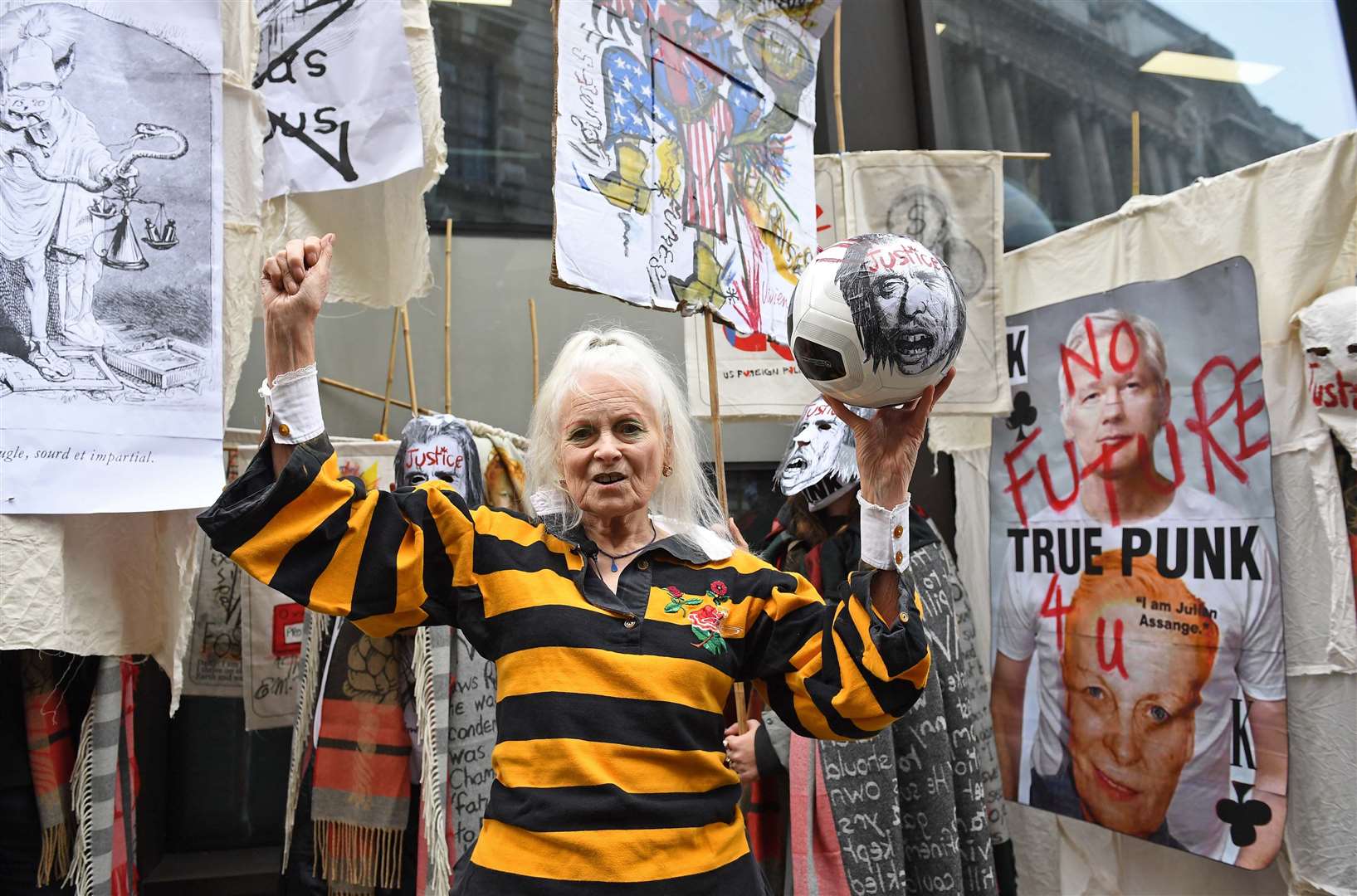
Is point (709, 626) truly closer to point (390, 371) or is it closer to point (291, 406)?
point (291, 406)

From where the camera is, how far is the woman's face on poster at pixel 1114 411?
3.03 meters

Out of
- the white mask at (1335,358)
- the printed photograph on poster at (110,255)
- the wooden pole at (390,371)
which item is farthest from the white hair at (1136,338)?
the printed photograph on poster at (110,255)

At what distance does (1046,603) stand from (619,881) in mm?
2369

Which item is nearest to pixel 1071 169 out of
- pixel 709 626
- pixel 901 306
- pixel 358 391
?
pixel 358 391

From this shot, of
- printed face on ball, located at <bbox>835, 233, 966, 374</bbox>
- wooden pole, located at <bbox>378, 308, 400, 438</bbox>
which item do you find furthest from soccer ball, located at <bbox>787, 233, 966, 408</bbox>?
wooden pole, located at <bbox>378, 308, 400, 438</bbox>

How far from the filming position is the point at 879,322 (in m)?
1.37

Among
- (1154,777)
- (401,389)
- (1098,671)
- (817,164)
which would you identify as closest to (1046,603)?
(1098,671)

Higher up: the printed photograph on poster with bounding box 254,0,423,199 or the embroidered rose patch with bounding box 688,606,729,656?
the printed photograph on poster with bounding box 254,0,423,199

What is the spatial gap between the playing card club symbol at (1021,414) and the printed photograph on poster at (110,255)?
2.57 m

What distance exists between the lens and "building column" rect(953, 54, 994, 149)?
172 inches

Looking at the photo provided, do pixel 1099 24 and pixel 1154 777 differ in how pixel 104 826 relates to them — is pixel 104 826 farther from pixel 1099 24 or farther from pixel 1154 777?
pixel 1099 24

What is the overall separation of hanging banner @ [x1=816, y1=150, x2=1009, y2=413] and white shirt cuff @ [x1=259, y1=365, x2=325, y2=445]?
7.81ft

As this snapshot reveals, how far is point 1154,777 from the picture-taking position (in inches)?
114

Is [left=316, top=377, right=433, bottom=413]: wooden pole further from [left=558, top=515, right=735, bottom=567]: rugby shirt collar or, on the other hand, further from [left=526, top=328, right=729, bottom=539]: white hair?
[left=558, top=515, right=735, bottom=567]: rugby shirt collar
